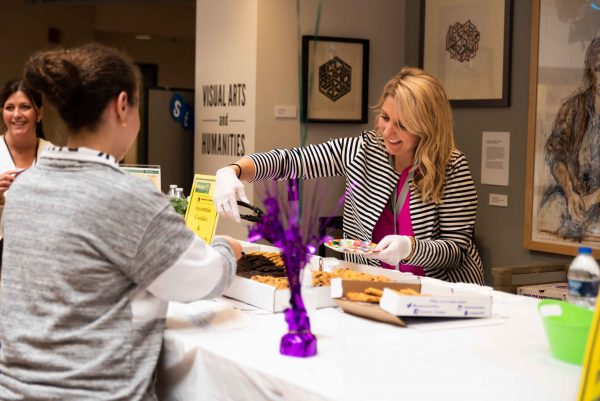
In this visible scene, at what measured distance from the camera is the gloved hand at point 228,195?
2.39 meters

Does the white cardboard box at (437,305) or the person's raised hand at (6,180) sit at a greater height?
the person's raised hand at (6,180)

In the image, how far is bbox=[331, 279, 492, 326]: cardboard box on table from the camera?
1714 mm

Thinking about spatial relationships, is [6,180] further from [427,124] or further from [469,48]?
[469,48]

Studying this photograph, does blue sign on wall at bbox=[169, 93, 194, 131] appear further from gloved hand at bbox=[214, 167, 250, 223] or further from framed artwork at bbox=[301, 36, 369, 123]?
gloved hand at bbox=[214, 167, 250, 223]

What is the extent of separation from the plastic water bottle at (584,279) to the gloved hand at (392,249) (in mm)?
820

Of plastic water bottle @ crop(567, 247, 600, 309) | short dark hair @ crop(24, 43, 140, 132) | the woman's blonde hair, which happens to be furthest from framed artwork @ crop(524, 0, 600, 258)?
short dark hair @ crop(24, 43, 140, 132)

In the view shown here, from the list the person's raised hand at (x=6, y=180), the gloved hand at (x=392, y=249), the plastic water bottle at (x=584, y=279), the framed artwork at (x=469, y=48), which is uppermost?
the framed artwork at (x=469, y=48)

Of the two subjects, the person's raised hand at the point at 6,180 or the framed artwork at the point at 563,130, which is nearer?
the person's raised hand at the point at 6,180

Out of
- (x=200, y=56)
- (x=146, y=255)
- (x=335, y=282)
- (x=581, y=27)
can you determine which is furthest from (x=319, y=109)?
(x=146, y=255)

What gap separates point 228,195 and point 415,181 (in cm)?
71

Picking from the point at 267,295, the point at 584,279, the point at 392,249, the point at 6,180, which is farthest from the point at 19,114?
the point at 584,279

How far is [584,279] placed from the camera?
1.50m

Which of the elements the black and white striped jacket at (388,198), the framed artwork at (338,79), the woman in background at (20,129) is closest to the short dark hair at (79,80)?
the black and white striped jacket at (388,198)

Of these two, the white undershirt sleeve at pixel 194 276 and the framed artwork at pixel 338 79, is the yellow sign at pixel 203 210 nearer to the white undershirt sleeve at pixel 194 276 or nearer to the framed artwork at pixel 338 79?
the white undershirt sleeve at pixel 194 276
